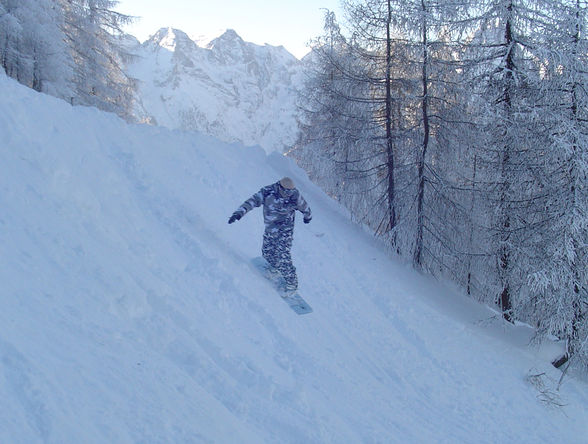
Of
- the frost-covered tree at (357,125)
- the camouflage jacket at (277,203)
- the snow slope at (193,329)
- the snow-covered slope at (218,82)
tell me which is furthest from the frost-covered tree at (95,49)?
the snow-covered slope at (218,82)

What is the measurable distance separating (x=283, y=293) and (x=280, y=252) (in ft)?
2.25

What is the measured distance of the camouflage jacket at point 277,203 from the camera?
6902 millimetres

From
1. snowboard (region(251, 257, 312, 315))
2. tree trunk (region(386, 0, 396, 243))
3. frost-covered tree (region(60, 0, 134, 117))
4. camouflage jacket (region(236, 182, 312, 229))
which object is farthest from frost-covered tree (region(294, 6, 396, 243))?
frost-covered tree (region(60, 0, 134, 117))

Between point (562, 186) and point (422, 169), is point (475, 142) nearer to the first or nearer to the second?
point (422, 169)

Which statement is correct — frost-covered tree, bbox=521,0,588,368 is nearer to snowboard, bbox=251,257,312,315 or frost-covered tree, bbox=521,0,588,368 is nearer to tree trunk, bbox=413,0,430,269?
tree trunk, bbox=413,0,430,269

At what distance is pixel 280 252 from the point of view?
270 inches

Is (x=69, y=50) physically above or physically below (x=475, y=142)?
above

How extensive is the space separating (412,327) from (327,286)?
1.72 meters

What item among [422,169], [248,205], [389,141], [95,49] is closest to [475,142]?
[422,169]

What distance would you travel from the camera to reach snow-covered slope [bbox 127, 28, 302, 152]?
473ft

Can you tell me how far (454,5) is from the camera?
389 inches

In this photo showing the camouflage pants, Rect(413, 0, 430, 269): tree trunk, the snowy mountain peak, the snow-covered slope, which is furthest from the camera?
the snowy mountain peak

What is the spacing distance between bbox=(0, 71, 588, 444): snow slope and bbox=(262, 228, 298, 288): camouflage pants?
1.38 ft

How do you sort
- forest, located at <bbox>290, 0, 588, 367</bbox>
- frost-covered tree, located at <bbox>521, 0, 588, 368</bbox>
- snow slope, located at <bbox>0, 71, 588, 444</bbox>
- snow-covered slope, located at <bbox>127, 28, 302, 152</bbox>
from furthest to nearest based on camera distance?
snow-covered slope, located at <bbox>127, 28, 302, 152</bbox> < forest, located at <bbox>290, 0, 588, 367</bbox> < frost-covered tree, located at <bbox>521, 0, 588, 368</bbox> < snow slope, located at <bbox>0, 71, 588, 444</bbox>
